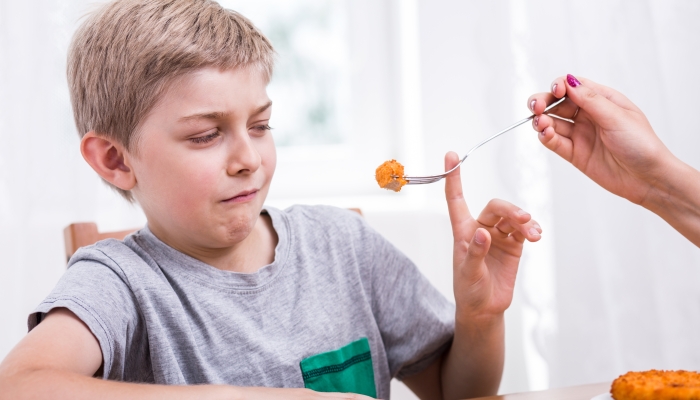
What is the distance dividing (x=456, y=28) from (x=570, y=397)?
105cm

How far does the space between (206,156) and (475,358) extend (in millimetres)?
518

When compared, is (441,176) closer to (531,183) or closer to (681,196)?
(681,196)

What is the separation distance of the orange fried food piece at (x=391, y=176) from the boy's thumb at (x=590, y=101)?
0.28 m

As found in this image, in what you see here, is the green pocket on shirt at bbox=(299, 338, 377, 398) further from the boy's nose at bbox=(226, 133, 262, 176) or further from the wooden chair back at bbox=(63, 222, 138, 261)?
the wooden chair back at bbox=(63, 222, 138, 261)

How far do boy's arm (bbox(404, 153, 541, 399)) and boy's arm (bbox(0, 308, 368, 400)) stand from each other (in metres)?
0.30

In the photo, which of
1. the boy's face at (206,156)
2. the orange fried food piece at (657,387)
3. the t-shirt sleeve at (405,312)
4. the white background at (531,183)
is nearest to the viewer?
the orange fried food piece at (657,387)

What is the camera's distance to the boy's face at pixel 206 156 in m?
0.88

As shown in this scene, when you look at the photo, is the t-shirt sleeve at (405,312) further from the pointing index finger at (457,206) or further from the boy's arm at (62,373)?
the boy's arm at (62,373)

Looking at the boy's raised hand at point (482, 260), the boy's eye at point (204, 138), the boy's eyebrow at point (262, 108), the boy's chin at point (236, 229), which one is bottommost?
the boy's raised hand at point (482, 260)

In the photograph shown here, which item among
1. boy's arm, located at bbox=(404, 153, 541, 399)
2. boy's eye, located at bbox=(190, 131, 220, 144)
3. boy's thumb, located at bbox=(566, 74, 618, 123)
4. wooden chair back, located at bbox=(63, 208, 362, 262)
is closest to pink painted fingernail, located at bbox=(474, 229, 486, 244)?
boy's arm, located at bbox=(404, 153, 541, 399)

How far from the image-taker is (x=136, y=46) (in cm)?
89

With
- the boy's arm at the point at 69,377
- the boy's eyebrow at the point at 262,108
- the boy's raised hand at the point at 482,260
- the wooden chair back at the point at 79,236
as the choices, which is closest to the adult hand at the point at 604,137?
the boy's raised hand at the point at 482,260

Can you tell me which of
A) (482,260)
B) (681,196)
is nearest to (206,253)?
(482,260)

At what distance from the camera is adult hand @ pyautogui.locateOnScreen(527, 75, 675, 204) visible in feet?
3.10
